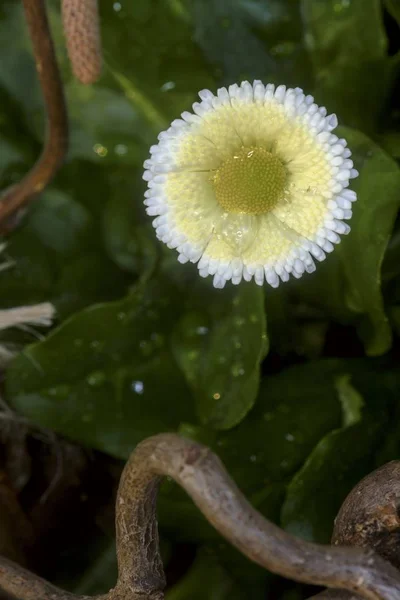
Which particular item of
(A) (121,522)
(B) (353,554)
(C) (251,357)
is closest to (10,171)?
(C) (251,357)

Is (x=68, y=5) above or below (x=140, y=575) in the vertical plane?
above

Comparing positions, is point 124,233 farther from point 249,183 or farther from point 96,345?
point 249,183

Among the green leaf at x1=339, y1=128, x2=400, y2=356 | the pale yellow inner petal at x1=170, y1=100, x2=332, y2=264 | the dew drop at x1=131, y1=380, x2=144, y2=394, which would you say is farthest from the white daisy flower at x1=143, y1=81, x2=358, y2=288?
the dew drop at x1=131, y1=380, x2=144, y2=394

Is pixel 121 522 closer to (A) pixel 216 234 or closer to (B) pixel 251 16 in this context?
(A) pixel 216 234

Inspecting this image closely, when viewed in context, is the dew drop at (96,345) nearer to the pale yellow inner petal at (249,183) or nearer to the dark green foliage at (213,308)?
the dark green foliage at (213,308)

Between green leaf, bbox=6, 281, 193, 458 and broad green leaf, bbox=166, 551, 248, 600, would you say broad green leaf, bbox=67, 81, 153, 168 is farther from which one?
broad green leaf, bbox=166, 551, 248, 600

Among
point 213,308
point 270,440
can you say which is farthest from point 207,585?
point 213,308

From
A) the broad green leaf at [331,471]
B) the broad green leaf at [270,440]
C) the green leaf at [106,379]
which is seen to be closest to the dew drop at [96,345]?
the green leaf at [106,379]
